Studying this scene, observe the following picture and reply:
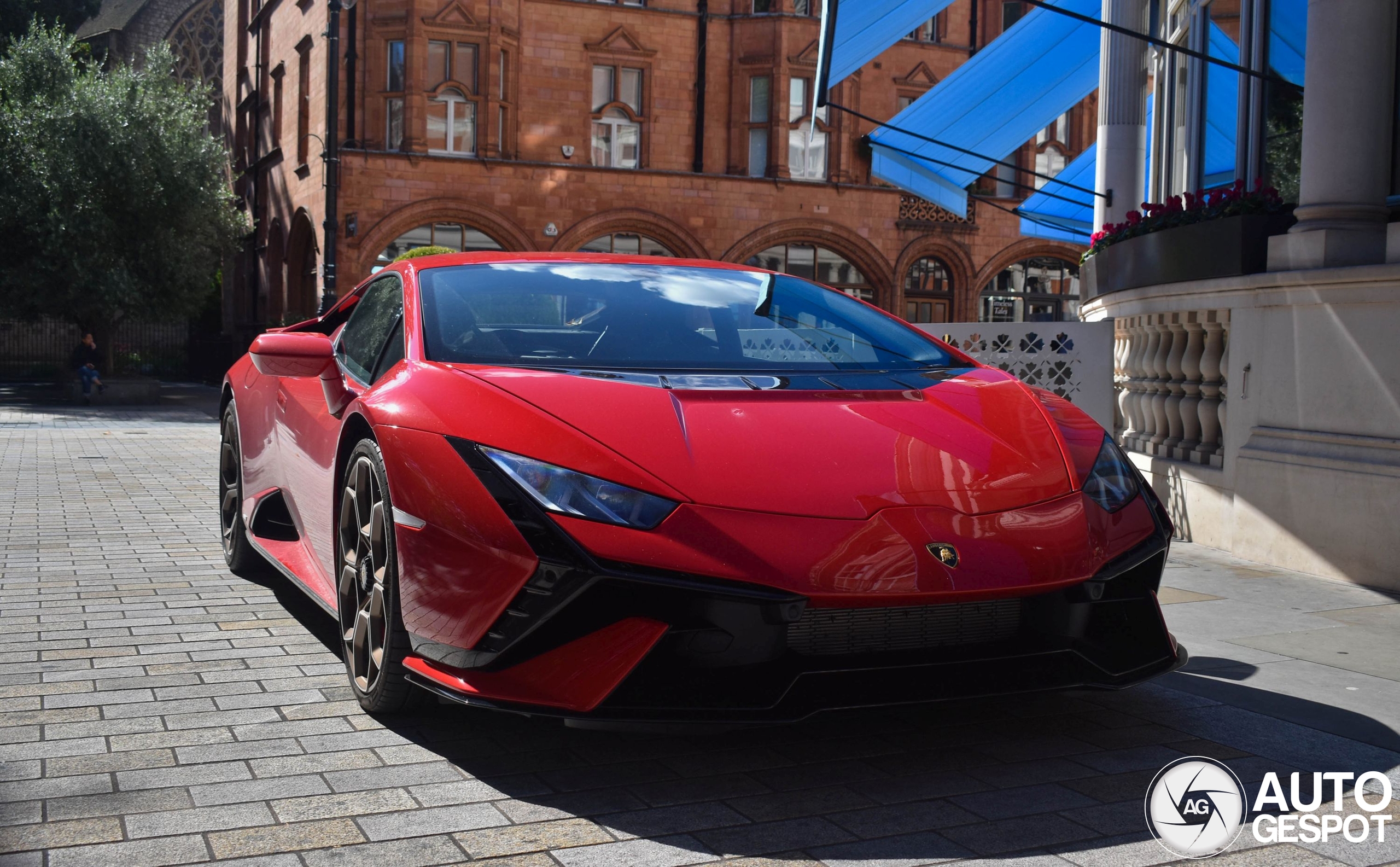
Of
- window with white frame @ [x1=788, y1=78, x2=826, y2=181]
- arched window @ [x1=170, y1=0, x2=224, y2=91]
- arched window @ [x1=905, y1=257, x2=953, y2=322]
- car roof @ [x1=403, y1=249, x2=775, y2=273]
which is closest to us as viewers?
car roof @ [x1=403, y1=249, x2=775, y2=273]

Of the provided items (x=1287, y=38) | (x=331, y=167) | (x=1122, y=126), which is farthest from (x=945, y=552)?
(x=331, y=167)

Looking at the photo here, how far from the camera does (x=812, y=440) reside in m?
3.33

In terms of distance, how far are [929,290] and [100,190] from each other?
1944cm

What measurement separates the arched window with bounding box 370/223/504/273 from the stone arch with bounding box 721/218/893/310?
5.81 meters

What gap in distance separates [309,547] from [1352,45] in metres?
5.84

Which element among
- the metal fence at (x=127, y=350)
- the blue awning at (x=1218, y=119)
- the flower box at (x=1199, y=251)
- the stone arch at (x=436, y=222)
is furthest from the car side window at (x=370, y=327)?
the metal fence at (x=127, y=350)

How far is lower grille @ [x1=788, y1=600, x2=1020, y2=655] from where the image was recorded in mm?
3031

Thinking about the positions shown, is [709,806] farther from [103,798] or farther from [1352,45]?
[1352,45]

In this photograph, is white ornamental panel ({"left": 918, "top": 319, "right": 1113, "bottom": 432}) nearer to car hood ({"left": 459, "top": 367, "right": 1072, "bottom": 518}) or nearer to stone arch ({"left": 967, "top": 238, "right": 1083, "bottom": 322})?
car hood ({"left": 459, "top": 367, "right": 1072, "bottom": 518})

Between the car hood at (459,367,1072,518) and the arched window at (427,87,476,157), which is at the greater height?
the arched window at (427,87,476,157)

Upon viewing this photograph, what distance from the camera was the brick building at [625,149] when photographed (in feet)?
94.4

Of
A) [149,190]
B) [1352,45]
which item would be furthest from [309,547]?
[149,190]

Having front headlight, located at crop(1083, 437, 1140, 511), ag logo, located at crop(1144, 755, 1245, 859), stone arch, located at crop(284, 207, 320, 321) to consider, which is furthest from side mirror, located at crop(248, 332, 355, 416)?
stone arch, located at crop(284, 207, 320, 321)

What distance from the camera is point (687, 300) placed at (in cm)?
438
